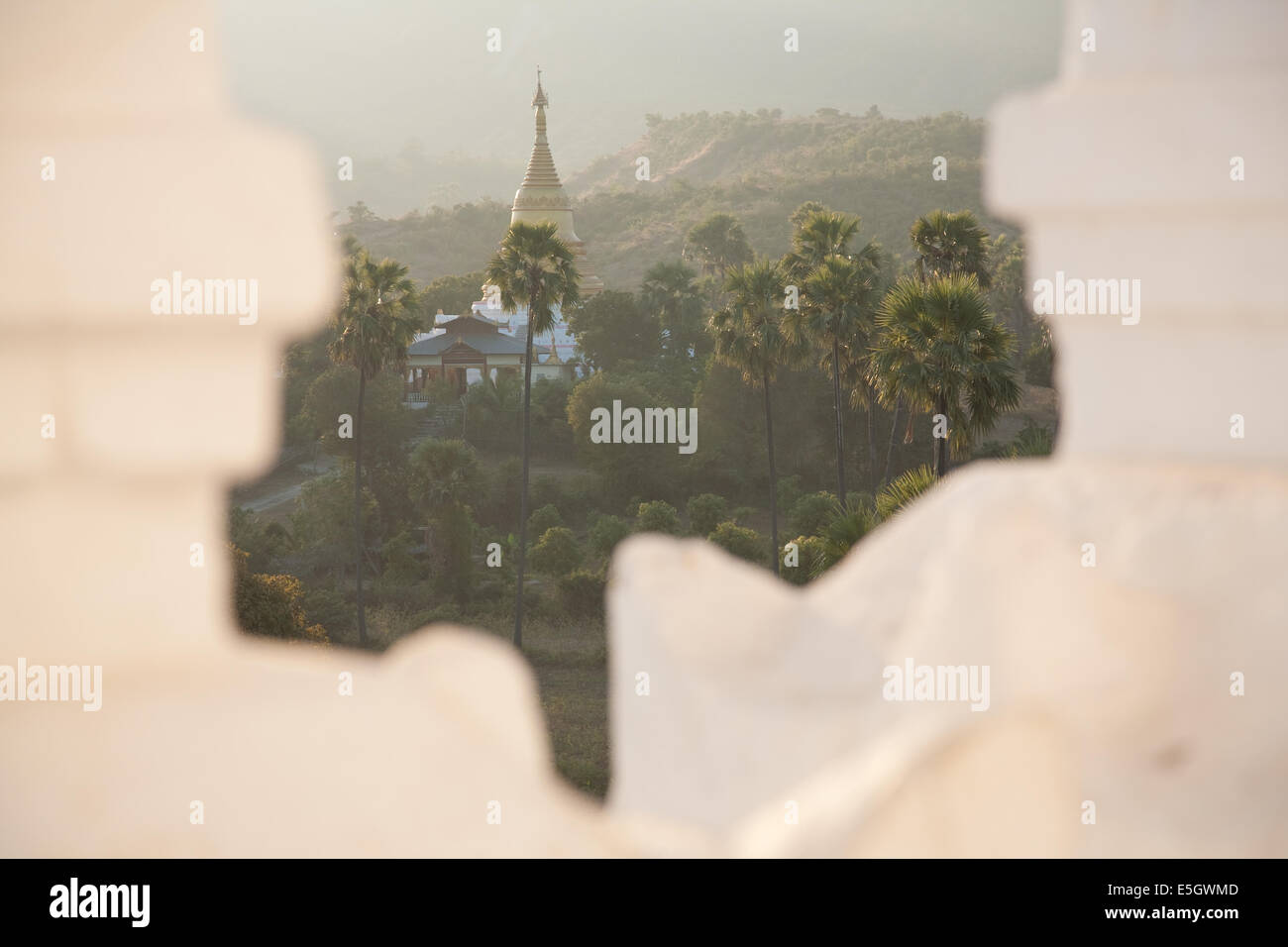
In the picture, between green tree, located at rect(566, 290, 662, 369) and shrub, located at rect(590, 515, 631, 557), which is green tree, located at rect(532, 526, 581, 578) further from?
green tree, located at rect(566, 290, 662, 369)

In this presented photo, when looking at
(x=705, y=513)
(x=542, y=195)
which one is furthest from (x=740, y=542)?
(x=542, y=195)

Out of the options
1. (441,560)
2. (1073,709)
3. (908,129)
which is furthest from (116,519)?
(908,129)

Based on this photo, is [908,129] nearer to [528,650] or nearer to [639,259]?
[639,259]

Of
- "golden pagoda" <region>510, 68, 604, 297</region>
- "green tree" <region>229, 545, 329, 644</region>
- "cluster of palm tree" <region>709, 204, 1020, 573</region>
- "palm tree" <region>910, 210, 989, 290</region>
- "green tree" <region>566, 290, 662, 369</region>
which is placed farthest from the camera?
"golden pagoda" <region>510, 68, 604, 297</region>

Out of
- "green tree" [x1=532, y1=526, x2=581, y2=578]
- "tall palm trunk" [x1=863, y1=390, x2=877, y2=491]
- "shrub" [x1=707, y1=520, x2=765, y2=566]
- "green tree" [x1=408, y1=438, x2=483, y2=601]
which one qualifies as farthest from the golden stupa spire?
"shrub" [x1=707, y1=520, x2=765, y2=566]

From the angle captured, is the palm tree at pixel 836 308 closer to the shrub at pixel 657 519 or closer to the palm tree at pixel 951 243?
the palm tree at pixel 951 243

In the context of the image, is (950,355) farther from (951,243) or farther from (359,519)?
(359,519)
